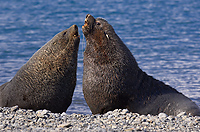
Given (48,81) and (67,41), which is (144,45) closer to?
(67,41)

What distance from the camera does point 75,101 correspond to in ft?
34.1

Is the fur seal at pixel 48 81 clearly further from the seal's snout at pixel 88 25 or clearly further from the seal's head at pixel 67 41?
the seal's snout at pixel 88 25

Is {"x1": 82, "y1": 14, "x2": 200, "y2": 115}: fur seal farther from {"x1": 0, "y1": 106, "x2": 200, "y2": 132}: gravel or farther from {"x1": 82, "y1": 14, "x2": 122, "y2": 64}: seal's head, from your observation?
{"x1": 0, "y1": 106, "x2": 200, "y2": 132}: gravel

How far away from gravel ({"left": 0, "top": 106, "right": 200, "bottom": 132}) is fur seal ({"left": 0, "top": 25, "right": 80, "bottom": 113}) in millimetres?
508

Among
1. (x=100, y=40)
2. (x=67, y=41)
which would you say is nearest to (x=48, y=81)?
(x=67, y=41)

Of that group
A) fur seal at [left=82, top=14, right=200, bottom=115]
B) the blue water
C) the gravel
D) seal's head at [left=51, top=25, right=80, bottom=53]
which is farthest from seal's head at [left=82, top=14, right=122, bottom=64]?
the blue water

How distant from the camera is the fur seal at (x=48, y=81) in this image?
7805 millimetres

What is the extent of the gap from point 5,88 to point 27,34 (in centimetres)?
1472

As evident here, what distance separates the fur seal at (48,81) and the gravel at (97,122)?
51 cm

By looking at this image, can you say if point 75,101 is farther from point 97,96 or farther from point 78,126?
point 78,126

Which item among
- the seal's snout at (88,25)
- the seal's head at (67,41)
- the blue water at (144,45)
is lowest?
the blue water at (144,45)

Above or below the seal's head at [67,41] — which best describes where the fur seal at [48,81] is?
below

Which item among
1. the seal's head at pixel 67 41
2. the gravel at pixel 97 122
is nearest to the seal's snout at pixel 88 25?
the seal's head at pixel 67 41

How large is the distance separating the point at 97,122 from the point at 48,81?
1.67m
